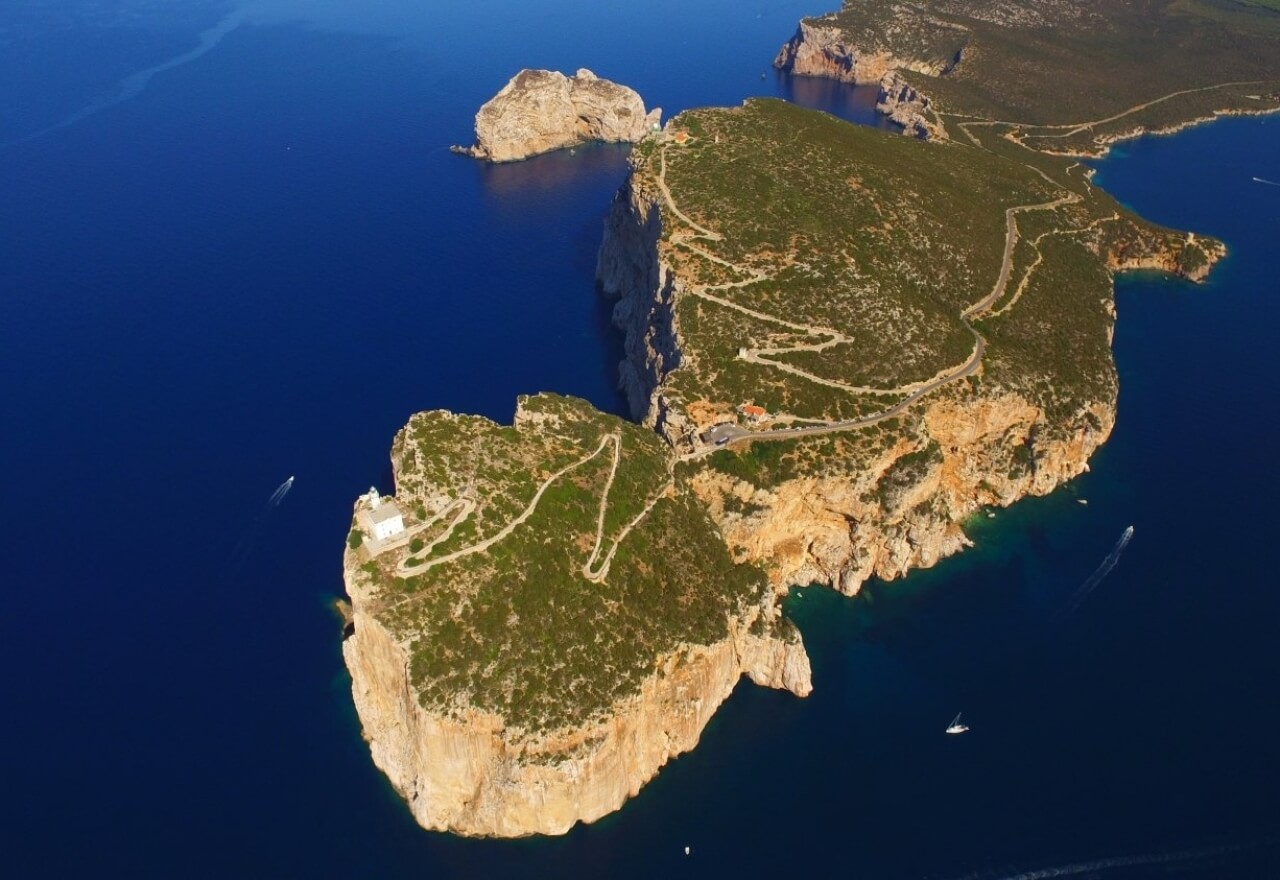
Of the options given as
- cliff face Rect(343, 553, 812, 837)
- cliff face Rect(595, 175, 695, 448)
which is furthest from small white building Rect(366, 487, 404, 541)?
cliff face Rect(595, 175, 695, 448)

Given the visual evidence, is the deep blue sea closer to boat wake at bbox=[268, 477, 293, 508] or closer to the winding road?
boat wake at bbox=[268, 477, 293, 508]

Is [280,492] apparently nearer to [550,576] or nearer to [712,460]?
[550,576]

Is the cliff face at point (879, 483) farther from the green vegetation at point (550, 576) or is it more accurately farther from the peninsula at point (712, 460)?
the green vegetation at point (550, 576)

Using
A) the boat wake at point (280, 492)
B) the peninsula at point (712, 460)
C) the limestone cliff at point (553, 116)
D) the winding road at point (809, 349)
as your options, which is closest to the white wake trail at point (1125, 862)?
the peninsula at point (712, 460)

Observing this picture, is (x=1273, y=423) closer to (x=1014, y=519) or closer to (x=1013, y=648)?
(x=1014, y=519)

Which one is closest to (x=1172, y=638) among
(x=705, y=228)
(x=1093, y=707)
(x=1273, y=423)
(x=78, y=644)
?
(x=1093, y=707)

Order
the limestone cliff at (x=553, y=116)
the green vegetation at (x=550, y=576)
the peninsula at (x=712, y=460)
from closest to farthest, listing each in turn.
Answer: the green vegetation at (x=550, y=576)
the peninsula at (x=712, y=460)
the limestone cliff at (x=553, y=116)
